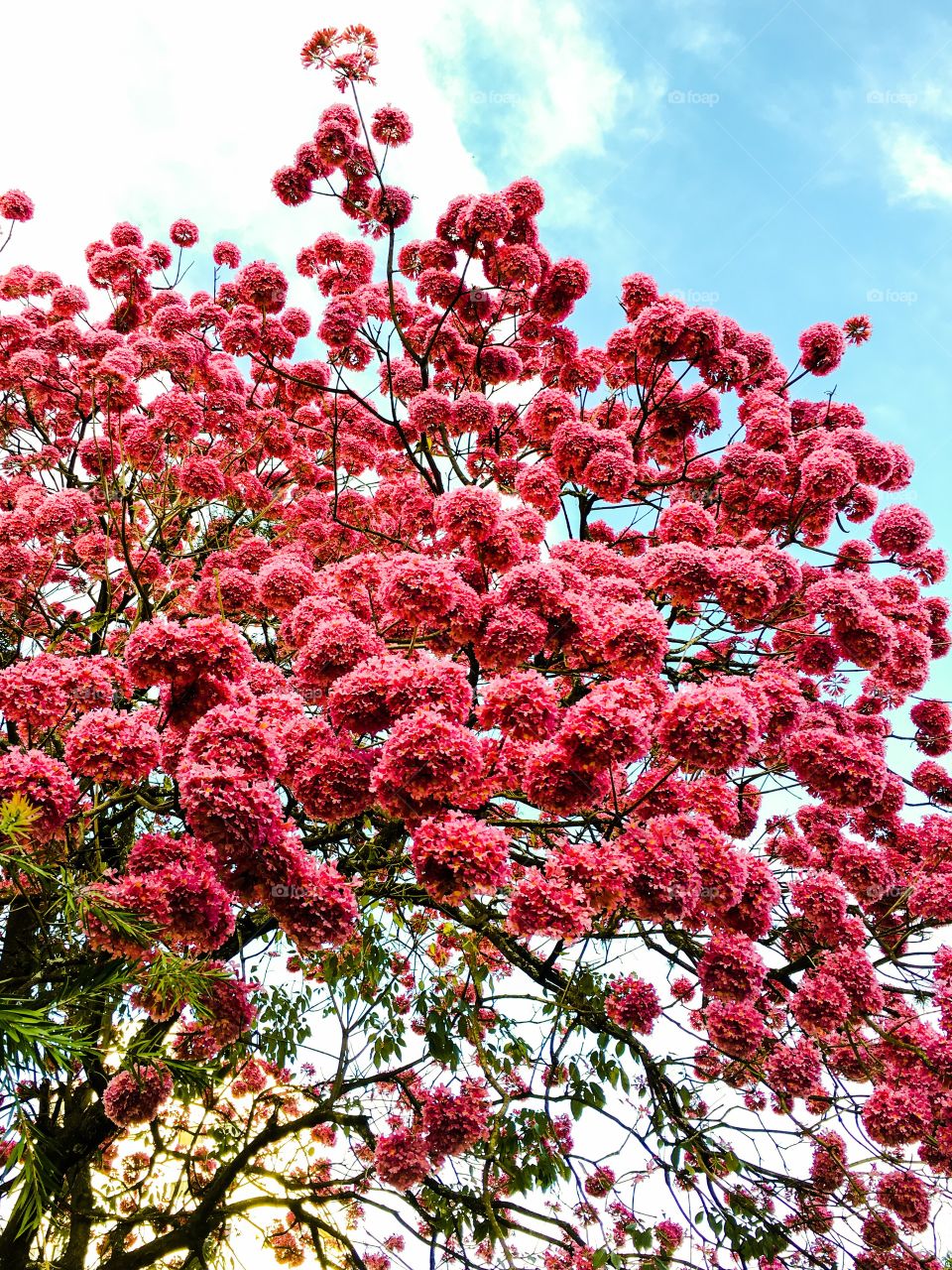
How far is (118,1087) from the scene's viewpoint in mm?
5352

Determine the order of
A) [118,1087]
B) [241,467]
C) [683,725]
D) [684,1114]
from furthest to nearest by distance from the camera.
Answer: [241,467] < [684,1114] < [118,1087] < [683,725]

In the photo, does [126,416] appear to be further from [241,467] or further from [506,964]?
[506,964]

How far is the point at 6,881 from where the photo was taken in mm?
3951

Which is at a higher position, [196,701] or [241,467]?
[241,467]

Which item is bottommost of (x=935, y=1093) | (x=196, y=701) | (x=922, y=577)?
(x=935, y=1093)

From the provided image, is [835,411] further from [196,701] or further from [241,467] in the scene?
[196,701]

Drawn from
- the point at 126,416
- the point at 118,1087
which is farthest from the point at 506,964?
the point at 126,416

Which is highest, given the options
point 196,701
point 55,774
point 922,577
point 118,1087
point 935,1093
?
point 922,577

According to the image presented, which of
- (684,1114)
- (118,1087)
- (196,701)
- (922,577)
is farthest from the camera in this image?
(922,577)

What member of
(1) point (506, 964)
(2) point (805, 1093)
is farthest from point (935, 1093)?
(1) point (506, 964)

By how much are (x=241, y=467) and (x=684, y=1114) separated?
7.63 meters

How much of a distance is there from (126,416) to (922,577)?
7.96 m

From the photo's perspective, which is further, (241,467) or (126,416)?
(241,467)

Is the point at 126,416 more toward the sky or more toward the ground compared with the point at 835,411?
more toward the ground
